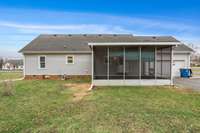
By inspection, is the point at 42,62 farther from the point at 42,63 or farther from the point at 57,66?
the point at 57,66

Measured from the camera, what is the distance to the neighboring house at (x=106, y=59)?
42.2 feet

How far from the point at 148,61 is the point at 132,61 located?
1.19m

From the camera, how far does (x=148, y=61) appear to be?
13539mm

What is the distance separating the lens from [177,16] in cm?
2566

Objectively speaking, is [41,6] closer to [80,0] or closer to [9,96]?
[80,0]

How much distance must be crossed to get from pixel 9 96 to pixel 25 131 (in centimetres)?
520

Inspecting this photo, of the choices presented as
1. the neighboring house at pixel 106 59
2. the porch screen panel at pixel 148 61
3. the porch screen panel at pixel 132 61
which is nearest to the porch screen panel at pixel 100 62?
the neighboring house at pixel 106 59

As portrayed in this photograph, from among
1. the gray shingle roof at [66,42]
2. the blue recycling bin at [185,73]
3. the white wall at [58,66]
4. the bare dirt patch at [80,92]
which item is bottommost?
Answer: the bare dirt patch at [80,92]

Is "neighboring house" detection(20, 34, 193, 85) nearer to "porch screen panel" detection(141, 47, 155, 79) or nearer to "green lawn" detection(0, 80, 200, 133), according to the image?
"porch screen panel" detection(141, 47, 155, 79)

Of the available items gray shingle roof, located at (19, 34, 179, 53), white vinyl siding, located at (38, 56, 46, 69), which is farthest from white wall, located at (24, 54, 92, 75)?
gray shingle roof, located at (19, 34, 179, 53)

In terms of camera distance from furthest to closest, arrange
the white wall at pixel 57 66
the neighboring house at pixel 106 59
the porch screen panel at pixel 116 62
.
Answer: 1. the white wall at pixel 57 66
2. the porch screen panel at pixel 116 62
3. the neighboring house at pixel 106 59

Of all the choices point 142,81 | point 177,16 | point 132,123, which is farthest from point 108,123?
point 177,16

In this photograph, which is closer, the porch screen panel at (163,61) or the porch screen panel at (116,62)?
the porch screen panel at (116,62)

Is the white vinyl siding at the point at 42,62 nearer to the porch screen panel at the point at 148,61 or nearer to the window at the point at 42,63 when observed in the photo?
the window at the point at 42,63
